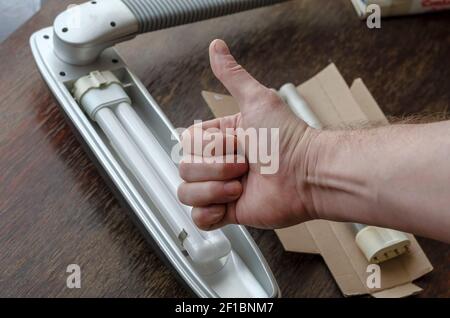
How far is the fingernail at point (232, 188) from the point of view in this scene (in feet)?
→ 1.94

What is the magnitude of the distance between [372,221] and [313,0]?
0.43 metres

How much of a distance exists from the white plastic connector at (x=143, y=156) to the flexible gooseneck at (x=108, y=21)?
34 millimetres

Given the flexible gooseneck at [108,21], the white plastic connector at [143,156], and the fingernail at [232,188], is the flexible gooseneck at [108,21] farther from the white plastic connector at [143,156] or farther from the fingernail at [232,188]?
the fingernail at [232,188]

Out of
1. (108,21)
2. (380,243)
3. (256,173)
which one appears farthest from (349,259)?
(108,21)

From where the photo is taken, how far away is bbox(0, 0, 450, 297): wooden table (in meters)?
0.62

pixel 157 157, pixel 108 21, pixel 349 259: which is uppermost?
pixel 108 21

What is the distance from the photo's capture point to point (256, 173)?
60cm

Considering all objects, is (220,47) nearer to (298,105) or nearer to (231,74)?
(231,74)

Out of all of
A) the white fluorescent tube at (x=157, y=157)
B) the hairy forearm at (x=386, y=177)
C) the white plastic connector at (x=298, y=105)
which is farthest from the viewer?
the white plastic connector at (x=298, y=105)

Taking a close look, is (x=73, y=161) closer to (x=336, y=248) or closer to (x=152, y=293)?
(x=152, y=293)

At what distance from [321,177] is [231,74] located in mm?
126

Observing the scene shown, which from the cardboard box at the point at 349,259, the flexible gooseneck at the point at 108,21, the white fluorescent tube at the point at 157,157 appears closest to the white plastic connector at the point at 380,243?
the cardboard box at the point at 349,259

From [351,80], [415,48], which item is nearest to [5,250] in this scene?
[351,80]
